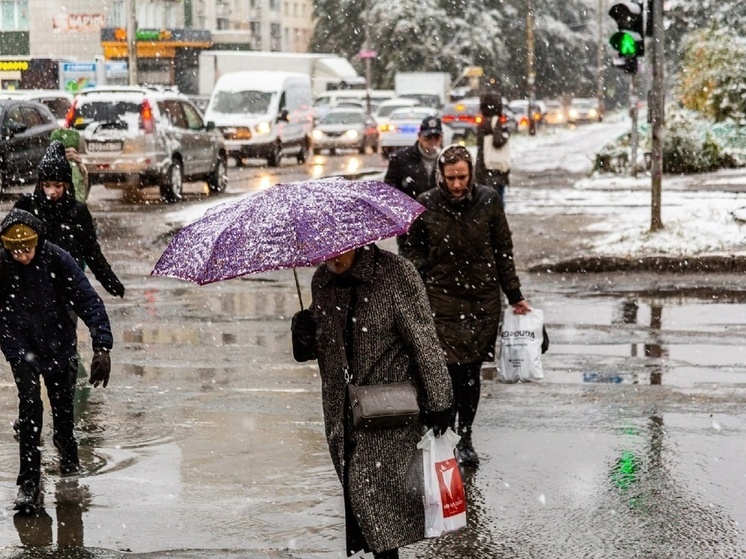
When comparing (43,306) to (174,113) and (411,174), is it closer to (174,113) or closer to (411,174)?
(411,174)

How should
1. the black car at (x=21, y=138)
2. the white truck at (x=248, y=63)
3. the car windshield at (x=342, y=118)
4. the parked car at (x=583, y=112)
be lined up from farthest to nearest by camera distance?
the parked car at (x=583, y=112) < the white truck at (x=248, y=63) < the car windshield at (x=342, y=118) < the black car at (x=21, y=138)

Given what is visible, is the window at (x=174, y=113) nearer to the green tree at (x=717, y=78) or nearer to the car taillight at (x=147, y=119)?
the car taillight at (x=147, y=119)

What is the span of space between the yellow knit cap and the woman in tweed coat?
202cm

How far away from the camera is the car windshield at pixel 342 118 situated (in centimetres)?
4012

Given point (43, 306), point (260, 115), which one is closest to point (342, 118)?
point (260, 115)

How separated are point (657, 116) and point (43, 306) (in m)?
10.5

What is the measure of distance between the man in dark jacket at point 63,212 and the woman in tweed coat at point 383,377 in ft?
11.3

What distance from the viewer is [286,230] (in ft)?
16.0

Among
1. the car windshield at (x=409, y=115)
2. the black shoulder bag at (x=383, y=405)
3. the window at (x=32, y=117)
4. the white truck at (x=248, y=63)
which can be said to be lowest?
the car windshield at (x=409, y=115)

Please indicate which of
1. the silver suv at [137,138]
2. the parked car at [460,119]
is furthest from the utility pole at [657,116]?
the parked car at [460,119]

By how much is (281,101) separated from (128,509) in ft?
94.5

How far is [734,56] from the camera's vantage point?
109 ft

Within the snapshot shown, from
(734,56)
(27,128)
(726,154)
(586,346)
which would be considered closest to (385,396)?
(586,346)

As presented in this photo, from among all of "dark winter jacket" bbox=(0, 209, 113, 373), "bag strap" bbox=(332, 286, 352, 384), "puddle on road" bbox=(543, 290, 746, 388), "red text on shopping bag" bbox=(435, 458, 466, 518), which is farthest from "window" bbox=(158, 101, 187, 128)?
"red text on shopping bag" bbox=(435, 458, 466, 518)
